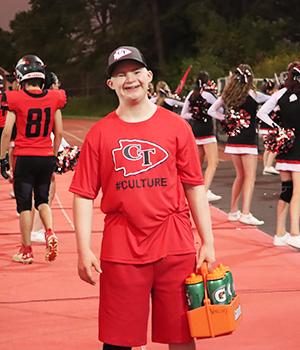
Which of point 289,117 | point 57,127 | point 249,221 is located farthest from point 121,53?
point 249,221

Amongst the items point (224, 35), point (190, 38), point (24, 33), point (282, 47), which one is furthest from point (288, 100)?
point (24, 33)

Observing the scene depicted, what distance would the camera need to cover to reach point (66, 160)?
24.4 ft

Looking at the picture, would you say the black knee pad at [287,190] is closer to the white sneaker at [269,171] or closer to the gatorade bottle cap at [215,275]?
the gatorade bottle cap at [215,275]

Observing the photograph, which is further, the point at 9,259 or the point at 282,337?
the point at 9,259

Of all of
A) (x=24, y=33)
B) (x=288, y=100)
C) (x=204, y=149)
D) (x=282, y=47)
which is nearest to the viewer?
(x=288, y=100)

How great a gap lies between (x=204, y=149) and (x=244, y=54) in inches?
1457

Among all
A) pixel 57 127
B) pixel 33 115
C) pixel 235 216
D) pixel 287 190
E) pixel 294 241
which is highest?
pixel 33 115

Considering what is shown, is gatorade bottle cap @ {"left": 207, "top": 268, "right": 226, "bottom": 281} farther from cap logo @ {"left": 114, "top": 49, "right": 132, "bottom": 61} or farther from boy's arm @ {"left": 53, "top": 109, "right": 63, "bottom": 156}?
boy's arm @ {"left": 53, "top": 109, "right": 63, "bottom": 156}

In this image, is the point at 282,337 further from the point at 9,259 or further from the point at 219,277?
the point at 9,259

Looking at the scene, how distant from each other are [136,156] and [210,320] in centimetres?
86

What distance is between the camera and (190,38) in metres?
52.2

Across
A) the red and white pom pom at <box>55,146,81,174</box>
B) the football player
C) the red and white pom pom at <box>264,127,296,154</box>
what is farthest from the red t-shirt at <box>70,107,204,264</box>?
the red and white pom pom at <box>55,146,81,174</box>

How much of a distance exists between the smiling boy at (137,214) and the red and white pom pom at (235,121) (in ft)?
16.7

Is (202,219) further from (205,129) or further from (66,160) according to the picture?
(205,129)
